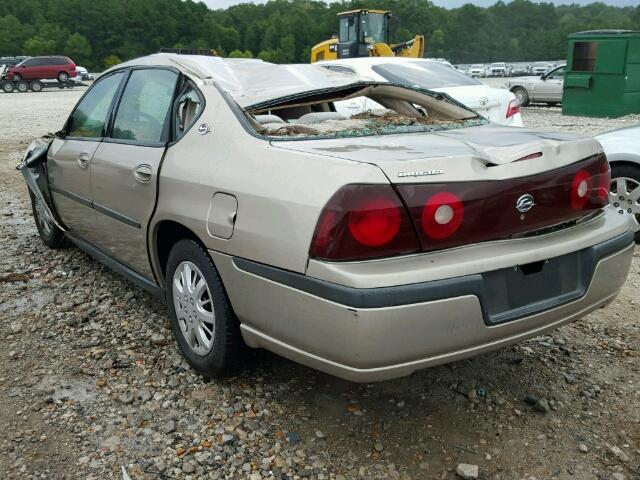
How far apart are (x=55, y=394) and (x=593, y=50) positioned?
15.8 metres

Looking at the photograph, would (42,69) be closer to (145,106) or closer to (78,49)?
(145,106)

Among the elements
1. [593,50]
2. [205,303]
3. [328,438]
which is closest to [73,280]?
[205,303]

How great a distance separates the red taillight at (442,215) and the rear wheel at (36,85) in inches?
1508

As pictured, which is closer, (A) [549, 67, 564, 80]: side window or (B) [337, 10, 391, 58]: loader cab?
(B) [337, 10, 391, 58]: loader cab

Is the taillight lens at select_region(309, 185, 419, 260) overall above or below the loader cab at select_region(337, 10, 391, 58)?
below

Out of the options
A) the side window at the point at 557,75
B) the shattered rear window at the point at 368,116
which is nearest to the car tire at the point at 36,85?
the side window at the point at 557,75

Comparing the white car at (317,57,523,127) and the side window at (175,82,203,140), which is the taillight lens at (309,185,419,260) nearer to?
the side window at (175,82,203,140)

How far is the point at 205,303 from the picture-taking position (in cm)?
296

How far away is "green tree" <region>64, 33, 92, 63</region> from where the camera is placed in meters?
81.1

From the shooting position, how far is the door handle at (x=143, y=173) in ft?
10.5

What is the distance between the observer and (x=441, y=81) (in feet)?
27.0

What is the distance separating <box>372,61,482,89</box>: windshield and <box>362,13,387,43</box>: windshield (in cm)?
1111

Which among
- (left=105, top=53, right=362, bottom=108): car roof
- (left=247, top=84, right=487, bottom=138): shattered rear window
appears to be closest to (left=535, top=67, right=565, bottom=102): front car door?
(left=247, top=84, right=487, bottom=138): shattered rear window

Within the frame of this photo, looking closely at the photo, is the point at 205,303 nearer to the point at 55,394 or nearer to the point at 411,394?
the point at 55,394
